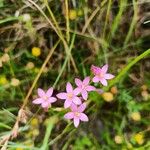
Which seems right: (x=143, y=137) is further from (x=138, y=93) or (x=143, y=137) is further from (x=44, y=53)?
(x=44, y=53)

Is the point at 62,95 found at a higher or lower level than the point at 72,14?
lower

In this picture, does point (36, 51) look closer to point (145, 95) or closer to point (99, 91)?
point (99, 91)

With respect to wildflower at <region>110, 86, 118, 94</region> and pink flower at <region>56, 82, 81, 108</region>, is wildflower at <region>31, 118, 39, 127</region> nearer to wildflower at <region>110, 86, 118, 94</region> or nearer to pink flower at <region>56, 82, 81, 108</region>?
pink flower at <region>56, 82, 81, 108</region>

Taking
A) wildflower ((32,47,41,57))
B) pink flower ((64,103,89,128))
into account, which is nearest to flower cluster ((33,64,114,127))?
pink flower ((64,103,89,128))

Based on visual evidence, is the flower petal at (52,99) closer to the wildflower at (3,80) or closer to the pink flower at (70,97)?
the pink flower at (70,97)

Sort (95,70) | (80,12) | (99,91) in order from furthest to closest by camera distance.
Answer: (80,12) < (99,91) < (95,70)

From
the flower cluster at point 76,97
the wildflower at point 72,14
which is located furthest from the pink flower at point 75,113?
the wildflower at point 72,14

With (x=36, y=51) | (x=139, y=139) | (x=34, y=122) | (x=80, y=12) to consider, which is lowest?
(x=139, y=139)

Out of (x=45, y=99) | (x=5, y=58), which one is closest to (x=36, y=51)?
(x=5, y=58)

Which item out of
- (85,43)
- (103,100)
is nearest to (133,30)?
(85,43)
